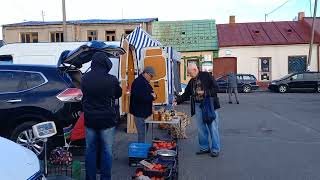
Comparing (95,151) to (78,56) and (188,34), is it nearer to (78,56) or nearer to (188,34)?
(78,56)

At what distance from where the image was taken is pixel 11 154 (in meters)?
3.79

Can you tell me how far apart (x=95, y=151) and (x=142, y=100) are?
2.55 m

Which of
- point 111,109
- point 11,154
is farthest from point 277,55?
point 11,154

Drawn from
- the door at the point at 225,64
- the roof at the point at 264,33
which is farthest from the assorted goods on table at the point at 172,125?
the roof at the point at 264,33

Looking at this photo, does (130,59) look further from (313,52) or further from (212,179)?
(313,52)

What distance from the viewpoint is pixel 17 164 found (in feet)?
11.9

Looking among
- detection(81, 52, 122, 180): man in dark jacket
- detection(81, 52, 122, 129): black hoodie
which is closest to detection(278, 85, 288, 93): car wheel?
detection(81, 52, 122, 180): man in dark jacket

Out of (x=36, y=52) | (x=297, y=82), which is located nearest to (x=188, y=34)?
(x=297, y=82)

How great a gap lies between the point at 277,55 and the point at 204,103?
103ft

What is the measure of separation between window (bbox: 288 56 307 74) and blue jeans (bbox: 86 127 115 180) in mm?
34504

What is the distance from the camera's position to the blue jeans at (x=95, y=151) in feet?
21.2

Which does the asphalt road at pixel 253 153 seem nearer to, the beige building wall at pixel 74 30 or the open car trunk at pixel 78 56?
the open car trunk at pixel 78 56

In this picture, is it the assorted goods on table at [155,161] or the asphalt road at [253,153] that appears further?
the asphalt road at [253,153]

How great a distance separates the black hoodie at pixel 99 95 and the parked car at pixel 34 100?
2.15m
